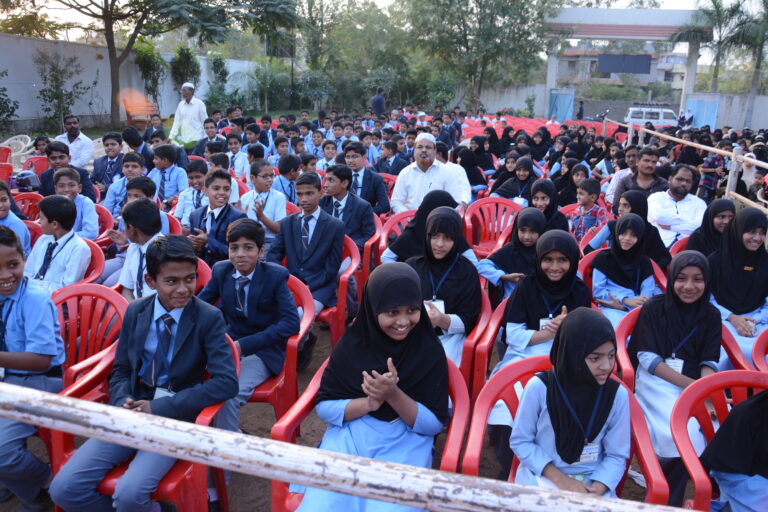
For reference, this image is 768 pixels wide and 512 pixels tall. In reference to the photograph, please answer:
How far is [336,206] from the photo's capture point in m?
4.95

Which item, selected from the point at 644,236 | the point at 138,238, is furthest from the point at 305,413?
the point at 644,236

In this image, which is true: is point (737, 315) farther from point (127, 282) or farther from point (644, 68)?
point (644, 68)

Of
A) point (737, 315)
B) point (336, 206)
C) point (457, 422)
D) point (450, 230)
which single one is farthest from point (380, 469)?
point (336, 206)

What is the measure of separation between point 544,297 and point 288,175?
3.33 m

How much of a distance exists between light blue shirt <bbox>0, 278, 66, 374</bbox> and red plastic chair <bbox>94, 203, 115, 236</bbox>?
231 cm

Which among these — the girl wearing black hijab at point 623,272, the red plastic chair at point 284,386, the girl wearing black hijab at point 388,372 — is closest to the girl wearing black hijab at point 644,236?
the girl wearing black hijab at point 623,272

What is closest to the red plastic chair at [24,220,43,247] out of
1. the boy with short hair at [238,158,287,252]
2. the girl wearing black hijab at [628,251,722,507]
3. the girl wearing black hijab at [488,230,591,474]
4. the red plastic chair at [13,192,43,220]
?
the red plastic chair at [13,192,43,220]

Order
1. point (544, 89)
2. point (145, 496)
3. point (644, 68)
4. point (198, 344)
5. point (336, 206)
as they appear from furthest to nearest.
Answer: point (644, 68), point (544, 89), point (336, 206), point (198, 344), point (145, 496)

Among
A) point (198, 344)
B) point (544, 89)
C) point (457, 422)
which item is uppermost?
point (544, 89)

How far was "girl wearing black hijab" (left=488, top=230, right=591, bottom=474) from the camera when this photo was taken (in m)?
2.92

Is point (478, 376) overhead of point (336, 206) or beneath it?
beneath

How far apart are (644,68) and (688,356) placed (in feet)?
119

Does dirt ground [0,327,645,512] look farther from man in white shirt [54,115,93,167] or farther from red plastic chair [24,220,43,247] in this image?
man in white shirt [54,115,93,167]

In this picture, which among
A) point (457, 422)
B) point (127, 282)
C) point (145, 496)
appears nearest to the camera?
point (145, 496)
